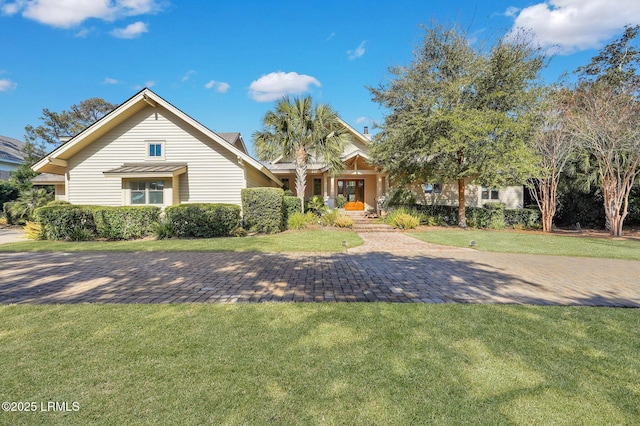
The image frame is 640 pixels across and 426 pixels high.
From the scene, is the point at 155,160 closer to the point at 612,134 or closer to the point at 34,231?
the point at 34,231

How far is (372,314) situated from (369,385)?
157cm

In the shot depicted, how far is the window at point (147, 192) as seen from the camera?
1452cm

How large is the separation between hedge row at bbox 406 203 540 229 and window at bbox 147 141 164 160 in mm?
15007

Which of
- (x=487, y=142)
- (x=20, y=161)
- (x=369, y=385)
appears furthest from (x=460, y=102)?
(x=20, y=161)

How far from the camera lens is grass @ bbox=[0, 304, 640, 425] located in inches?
85.9

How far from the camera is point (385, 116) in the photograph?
17.3m

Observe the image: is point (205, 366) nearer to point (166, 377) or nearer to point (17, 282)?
point (166, 377)

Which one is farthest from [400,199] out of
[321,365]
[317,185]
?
[321,365]

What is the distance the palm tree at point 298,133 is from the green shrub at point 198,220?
455 centimetres

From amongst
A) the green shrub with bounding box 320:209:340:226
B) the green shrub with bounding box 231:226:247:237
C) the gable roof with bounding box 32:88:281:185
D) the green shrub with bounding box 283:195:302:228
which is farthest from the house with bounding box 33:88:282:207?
the green shrub with bounding box 320:209:340:226

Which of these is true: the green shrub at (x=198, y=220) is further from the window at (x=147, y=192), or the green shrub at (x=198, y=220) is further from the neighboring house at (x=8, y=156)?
the neighboring house at (x=8, y=156)

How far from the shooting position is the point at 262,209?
43.1ft

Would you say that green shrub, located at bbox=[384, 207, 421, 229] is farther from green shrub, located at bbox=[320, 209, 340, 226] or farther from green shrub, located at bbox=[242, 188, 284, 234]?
green shrub, located at bbox=[242, 188, 284, 234]

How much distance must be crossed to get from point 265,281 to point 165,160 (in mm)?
12406
